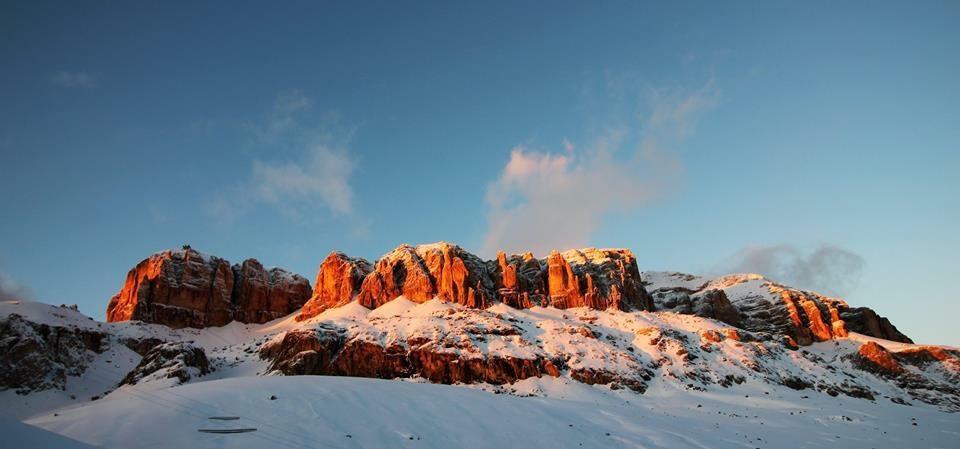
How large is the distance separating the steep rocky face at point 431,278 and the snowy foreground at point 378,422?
57.7 m

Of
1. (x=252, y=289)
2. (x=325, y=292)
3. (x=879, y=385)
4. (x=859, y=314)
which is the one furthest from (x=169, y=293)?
(x=859, y=314)

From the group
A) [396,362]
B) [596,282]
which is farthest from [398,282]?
[596,282]

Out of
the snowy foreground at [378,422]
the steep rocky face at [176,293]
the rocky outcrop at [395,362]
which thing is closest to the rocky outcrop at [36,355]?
the rocky outcrop at [395,362]

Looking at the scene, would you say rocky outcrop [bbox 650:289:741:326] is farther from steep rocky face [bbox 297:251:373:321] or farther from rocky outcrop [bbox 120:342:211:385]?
rocky outcrop [bbox 120:342:211:385]

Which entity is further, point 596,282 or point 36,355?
point 596,282

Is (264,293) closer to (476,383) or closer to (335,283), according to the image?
(335,283)

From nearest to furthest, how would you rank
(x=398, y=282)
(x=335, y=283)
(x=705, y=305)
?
1. (x=398, y=282)
2. (x=335, y=283)
3. (x=705, y=305)

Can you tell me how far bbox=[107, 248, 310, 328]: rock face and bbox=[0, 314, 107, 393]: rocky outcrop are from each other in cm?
2851

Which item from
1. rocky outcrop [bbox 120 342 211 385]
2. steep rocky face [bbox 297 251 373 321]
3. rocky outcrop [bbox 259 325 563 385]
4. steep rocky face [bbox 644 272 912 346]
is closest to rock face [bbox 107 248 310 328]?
steep rocky face [bbox 297 251 373 321]

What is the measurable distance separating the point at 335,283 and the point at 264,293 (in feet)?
50.0

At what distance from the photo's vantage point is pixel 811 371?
6638 centimetres

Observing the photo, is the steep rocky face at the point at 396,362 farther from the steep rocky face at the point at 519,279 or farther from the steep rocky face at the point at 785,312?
the steep rocky face at the point at 785,312

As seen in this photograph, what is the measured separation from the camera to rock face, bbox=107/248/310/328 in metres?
83.2

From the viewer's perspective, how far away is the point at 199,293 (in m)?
88.4
